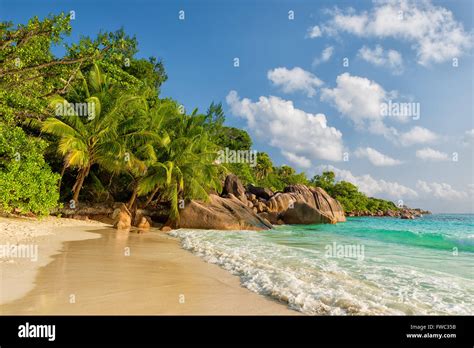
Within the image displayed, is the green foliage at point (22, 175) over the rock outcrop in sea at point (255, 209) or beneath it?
over

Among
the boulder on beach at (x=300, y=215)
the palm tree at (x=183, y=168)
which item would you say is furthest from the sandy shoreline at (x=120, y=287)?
the boulder on beach at (x=300, y=215)

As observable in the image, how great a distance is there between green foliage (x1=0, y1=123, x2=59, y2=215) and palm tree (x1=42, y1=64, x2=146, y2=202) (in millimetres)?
2107

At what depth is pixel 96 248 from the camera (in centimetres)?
837

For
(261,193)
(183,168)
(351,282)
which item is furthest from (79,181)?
(261,193)

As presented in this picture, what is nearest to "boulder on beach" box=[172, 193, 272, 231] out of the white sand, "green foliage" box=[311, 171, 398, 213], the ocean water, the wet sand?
the white sand

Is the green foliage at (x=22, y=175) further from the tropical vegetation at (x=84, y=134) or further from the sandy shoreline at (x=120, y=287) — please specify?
the sandy shoreline at (x=120, y=287)

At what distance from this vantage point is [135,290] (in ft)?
14.4

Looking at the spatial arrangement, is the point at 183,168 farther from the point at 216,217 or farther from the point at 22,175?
the point at 22,175

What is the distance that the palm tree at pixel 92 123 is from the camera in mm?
15250

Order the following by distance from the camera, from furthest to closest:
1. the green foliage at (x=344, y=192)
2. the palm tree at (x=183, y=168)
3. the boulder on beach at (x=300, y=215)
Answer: the green foliage at (x=344, y=192), the boulder on beach at (x=300, y=215), the palm tree at (x=183, y=168)
